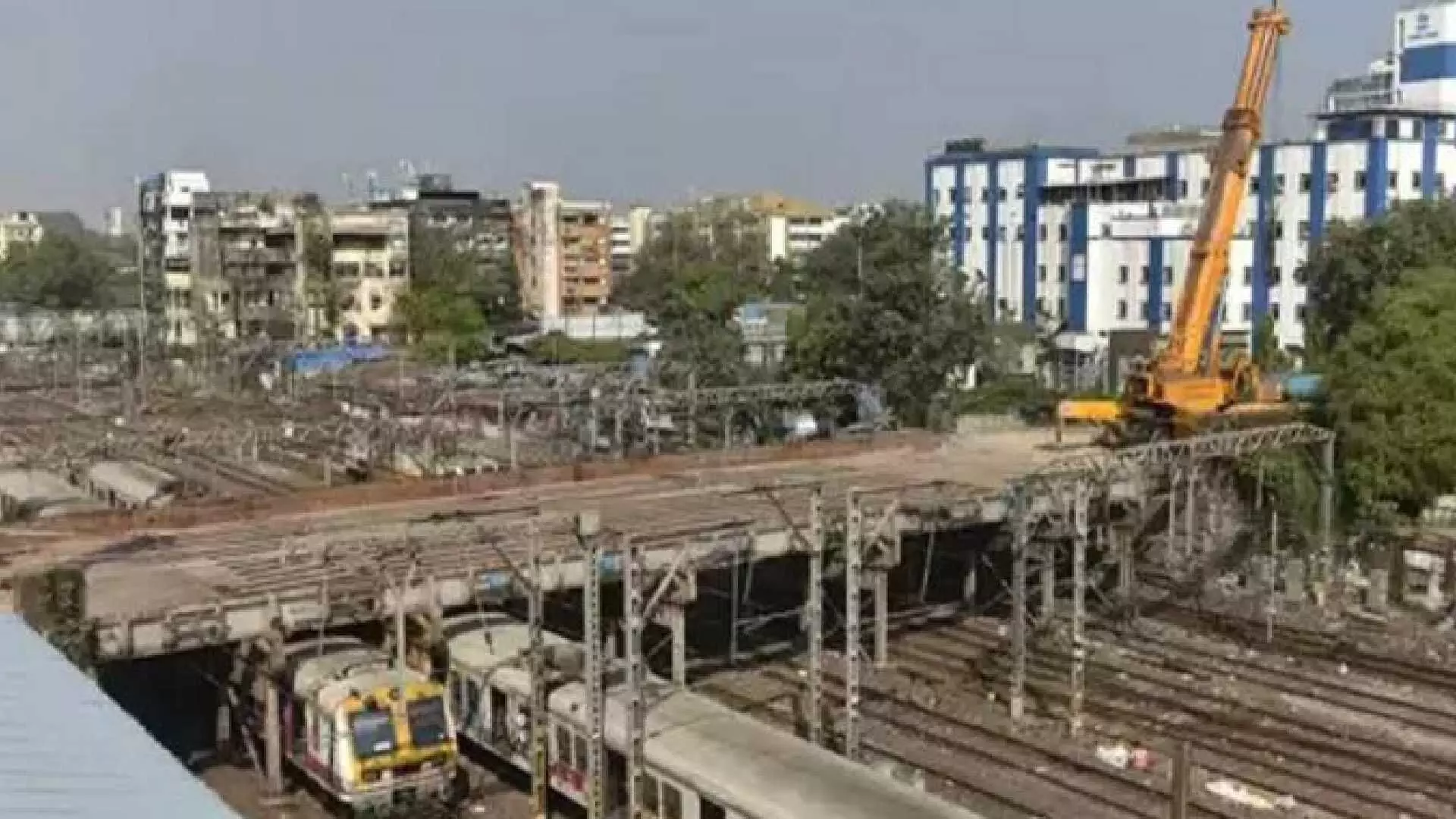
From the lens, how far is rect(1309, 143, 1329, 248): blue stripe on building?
5703cm

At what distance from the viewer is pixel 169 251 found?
90.1m

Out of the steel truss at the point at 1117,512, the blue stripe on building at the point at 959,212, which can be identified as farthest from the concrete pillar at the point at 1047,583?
the blue stripe on building at the point at 959,212

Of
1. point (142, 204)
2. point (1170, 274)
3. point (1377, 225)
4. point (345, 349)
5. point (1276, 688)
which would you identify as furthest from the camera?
point (142, 204)

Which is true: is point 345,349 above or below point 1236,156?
below

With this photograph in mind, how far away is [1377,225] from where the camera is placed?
44.7 meters

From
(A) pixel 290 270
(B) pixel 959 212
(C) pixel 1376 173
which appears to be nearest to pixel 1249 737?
(C) pixel 1376 173

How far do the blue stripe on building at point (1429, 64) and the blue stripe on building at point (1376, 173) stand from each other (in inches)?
481

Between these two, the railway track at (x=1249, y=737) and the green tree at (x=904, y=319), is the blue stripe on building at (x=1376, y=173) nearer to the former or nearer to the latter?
the green tree at (x=904, y=319)

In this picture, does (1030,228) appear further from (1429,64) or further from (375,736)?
(375,736)

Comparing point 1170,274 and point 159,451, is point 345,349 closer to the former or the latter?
point 159,451

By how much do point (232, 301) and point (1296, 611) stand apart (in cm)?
6214

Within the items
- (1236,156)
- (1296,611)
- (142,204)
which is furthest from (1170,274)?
(142,204)

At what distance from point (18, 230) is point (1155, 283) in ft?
398

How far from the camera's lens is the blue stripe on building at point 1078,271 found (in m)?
63.6
